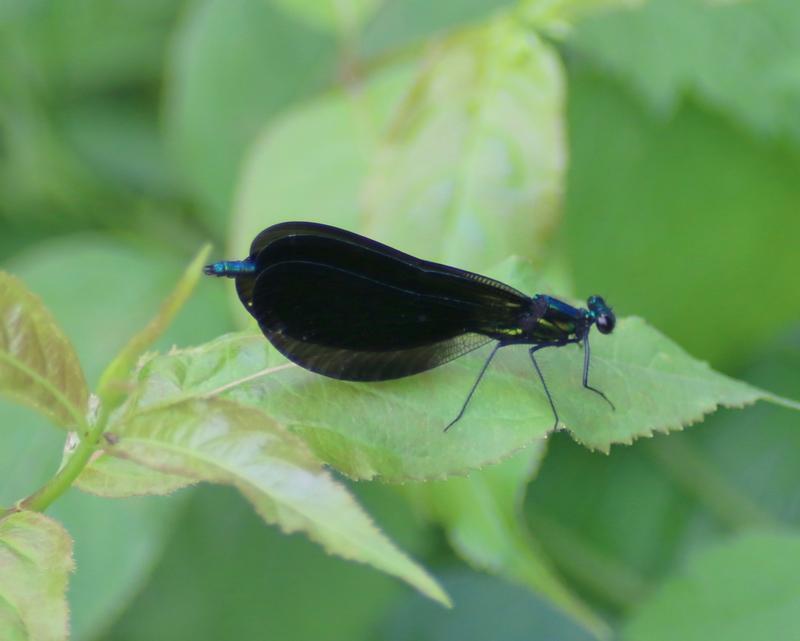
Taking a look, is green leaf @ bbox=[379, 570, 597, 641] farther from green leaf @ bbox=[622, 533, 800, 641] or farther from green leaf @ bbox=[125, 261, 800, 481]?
green leaf @ bbox=[125, 261, 800, 481]

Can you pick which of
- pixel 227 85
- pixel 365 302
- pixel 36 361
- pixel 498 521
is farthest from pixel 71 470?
pixel 227 85

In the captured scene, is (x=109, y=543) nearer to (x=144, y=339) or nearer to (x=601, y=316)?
(x=601, y=316)

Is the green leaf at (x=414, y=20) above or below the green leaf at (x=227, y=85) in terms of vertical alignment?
above

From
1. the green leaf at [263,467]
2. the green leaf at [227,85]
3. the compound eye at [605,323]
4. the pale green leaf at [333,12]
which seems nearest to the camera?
the green leaf at [263,467]

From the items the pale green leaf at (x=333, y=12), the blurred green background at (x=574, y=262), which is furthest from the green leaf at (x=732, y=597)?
the pale green leaf at (x=333, y=12)

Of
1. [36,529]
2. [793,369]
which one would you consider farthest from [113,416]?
[793,369]

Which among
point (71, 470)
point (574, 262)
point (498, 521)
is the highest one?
point (574, 262)

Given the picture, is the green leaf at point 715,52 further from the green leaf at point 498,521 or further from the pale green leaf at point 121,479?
the pale green leaf at point 121,479
